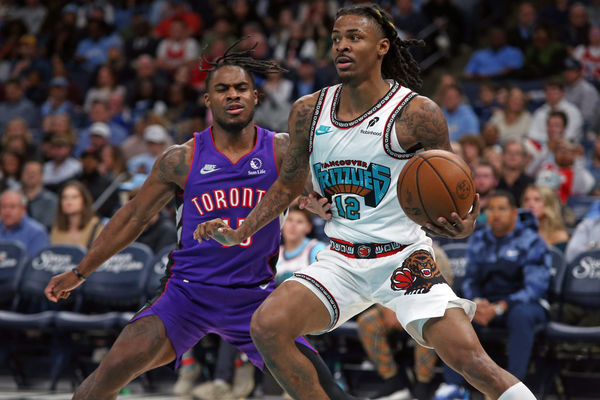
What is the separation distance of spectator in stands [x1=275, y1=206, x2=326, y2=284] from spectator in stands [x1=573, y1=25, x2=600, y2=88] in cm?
467

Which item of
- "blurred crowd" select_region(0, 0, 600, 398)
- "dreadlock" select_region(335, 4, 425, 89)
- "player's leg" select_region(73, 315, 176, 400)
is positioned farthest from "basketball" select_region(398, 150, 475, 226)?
"blurred crowd" select_region(0, 0, 600, 398)

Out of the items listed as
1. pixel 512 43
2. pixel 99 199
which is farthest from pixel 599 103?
pixel 99 199

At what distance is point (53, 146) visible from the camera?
1053cm

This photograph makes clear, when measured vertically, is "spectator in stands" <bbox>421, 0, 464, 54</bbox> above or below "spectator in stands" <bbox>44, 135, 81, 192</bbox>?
above

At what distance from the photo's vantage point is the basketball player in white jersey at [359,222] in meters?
3.77

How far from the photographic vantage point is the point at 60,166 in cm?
1055

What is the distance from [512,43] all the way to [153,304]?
799cm

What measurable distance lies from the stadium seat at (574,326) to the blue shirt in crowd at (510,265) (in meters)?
0.25

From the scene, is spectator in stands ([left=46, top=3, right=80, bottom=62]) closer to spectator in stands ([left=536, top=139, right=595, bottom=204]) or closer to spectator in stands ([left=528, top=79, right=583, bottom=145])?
spectator in stands ([left=528, top=79, right=583, bottom=145])

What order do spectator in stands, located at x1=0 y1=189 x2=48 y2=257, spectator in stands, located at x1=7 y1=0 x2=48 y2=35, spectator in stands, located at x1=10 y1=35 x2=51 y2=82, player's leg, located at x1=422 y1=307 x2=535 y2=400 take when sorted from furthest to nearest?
spectator in stands, located at x1=7 y1=0 x2=48 y2=35 < spectator in stands, located at x1=10 y1=35 x2=51 y2=82 < spectator in stands, located at x1=0 y1=189 x2=48 y2=257 < player's leg, located at x1=422 y1=307 x2=535 y2=400

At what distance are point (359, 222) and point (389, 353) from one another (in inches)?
111

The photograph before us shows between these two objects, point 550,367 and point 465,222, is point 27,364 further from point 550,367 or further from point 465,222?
point 465,222

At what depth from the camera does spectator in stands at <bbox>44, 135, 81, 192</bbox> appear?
34.1ft

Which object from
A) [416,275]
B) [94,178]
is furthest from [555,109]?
[416,275]
